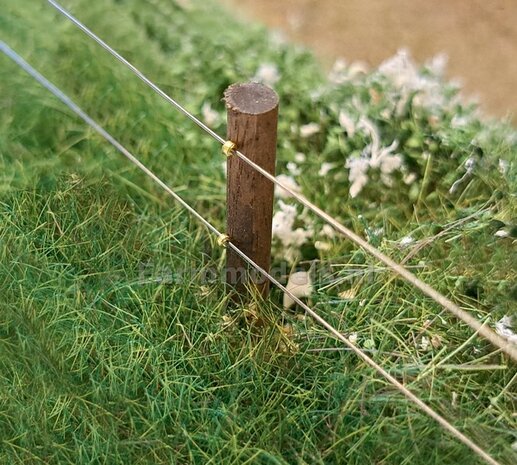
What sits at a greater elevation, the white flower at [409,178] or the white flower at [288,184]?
the white flower at [409,178]

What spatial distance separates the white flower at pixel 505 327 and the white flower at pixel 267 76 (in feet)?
5.55

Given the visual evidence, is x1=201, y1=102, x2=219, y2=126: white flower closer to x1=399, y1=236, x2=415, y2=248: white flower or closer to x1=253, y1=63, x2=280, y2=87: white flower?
x1=253, y1=63, x2=280, y2=87: white flower

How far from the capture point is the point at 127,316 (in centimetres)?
248

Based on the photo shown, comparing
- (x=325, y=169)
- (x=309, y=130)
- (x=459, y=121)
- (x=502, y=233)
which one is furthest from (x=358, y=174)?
(x=502, y=233)

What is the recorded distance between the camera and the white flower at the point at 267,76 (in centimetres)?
354

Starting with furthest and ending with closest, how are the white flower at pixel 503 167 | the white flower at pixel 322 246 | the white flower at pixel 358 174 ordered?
the white flower at pixel 358 174
the white flower at pixel 322 246
the white flower at pixel 503 167

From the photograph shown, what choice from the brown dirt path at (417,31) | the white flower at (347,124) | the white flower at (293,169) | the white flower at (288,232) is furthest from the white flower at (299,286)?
the brown dirt path at (417,31)

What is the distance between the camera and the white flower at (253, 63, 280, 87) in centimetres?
354

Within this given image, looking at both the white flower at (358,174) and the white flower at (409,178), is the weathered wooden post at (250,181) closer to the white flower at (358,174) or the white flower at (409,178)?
the white flower at (358,174)

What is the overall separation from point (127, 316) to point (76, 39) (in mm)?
1754

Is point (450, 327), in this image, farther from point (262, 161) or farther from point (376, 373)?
point (262, 161)

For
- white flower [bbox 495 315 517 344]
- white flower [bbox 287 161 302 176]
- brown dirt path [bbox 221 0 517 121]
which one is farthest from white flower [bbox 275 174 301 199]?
brown dirt path [bbox 221 0 517 121]

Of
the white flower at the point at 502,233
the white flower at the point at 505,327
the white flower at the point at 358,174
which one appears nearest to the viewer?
the white flower at the point at 505,327

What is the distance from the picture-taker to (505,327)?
7.62ft
